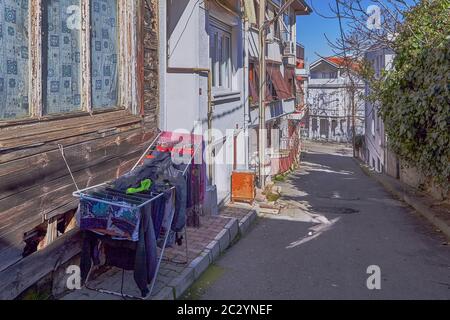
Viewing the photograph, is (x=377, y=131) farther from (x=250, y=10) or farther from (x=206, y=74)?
(x=206, y=74)

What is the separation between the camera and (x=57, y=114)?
4531 mm

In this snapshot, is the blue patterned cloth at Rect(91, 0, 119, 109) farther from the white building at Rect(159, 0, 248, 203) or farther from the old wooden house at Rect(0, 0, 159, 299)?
the white building at Rect(159, 0, 248, 203)

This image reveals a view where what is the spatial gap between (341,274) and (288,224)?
331 centimetres

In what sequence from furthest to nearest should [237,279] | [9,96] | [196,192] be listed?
[196,192] → [237,279] → [9,96]

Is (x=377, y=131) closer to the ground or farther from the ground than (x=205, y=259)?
farther from the ground

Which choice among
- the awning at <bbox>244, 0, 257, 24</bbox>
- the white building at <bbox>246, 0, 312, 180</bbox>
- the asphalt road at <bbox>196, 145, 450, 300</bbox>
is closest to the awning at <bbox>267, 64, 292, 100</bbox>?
the white building at <bbox>246, 0, 312, 180</bbox>

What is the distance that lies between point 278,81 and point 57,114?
51.2 feet

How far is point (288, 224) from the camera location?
9250mm

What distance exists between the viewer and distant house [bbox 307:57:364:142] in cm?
4825

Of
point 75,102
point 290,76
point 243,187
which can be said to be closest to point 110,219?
point 75,102

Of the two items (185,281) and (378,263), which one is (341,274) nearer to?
(378,263)

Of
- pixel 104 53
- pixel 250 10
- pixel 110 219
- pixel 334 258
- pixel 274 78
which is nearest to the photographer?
pixel 110 219

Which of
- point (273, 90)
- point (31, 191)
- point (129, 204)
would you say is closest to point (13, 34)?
point (31, 191)

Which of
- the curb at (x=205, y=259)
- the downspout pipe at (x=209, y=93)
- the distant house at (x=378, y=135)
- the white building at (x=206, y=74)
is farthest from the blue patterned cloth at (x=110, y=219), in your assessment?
the distant house at (x=378, y=135)
